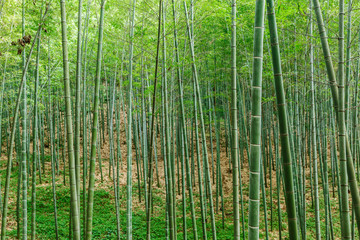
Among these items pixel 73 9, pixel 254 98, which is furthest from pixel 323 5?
pixel 73 9

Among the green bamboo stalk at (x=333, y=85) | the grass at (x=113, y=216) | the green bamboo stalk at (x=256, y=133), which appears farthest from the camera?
the grass at (x=113, y=216)

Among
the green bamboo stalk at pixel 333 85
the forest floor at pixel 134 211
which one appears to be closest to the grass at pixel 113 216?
the forest floor at pixel 134 211

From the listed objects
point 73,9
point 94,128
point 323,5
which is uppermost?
point 73,9

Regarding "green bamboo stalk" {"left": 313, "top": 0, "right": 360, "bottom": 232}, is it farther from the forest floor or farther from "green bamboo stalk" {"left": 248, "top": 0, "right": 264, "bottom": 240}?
the forest floor

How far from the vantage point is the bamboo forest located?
81.7 inches

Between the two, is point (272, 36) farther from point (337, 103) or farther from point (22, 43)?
point (22, 43)

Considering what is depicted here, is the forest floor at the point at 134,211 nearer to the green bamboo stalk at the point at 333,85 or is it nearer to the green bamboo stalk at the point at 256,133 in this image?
the green bamboo stalk at the point at 333,85

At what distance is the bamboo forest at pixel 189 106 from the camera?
6.81 ft

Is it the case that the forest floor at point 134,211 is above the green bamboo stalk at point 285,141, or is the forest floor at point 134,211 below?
below

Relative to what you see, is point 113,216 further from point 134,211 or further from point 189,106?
point 189,106

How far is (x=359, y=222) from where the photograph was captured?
6.79ft

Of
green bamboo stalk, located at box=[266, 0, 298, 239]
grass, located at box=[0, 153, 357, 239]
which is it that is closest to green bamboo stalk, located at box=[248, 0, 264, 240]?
green bamboo stalk, located at box=[266, 0, 298, 239]

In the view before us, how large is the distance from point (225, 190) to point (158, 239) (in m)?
3.69

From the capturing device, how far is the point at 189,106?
30.0ft
